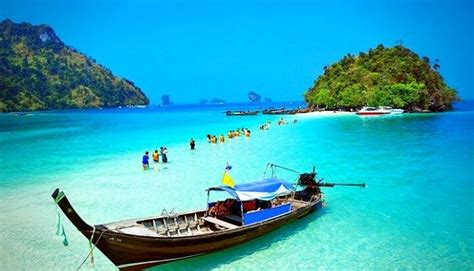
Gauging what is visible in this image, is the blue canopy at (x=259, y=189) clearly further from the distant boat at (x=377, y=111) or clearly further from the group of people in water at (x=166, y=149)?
the distant boat at (x=377, y=111)

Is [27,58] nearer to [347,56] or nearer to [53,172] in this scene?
[347,56]

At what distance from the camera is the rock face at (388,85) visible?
282 feet

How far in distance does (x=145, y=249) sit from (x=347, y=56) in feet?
352

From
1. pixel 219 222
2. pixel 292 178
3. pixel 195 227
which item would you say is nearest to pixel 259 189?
pixel 219 222

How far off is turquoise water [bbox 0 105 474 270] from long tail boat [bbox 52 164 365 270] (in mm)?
485

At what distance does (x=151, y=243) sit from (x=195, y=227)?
9.44ft

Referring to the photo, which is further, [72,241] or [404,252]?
[72,241]

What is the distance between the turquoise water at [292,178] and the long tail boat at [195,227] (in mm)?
485

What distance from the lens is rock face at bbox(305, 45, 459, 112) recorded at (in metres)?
85.9

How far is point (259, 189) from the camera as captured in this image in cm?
1541

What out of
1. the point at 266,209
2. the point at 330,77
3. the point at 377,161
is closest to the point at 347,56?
the point at 330,77

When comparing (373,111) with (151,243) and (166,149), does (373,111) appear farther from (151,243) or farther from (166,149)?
(151,243)

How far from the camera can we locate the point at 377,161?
30.0 m

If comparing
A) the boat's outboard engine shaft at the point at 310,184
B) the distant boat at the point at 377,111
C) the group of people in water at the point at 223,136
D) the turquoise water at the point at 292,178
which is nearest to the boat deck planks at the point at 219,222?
the turquoise water at the point at 292,178
